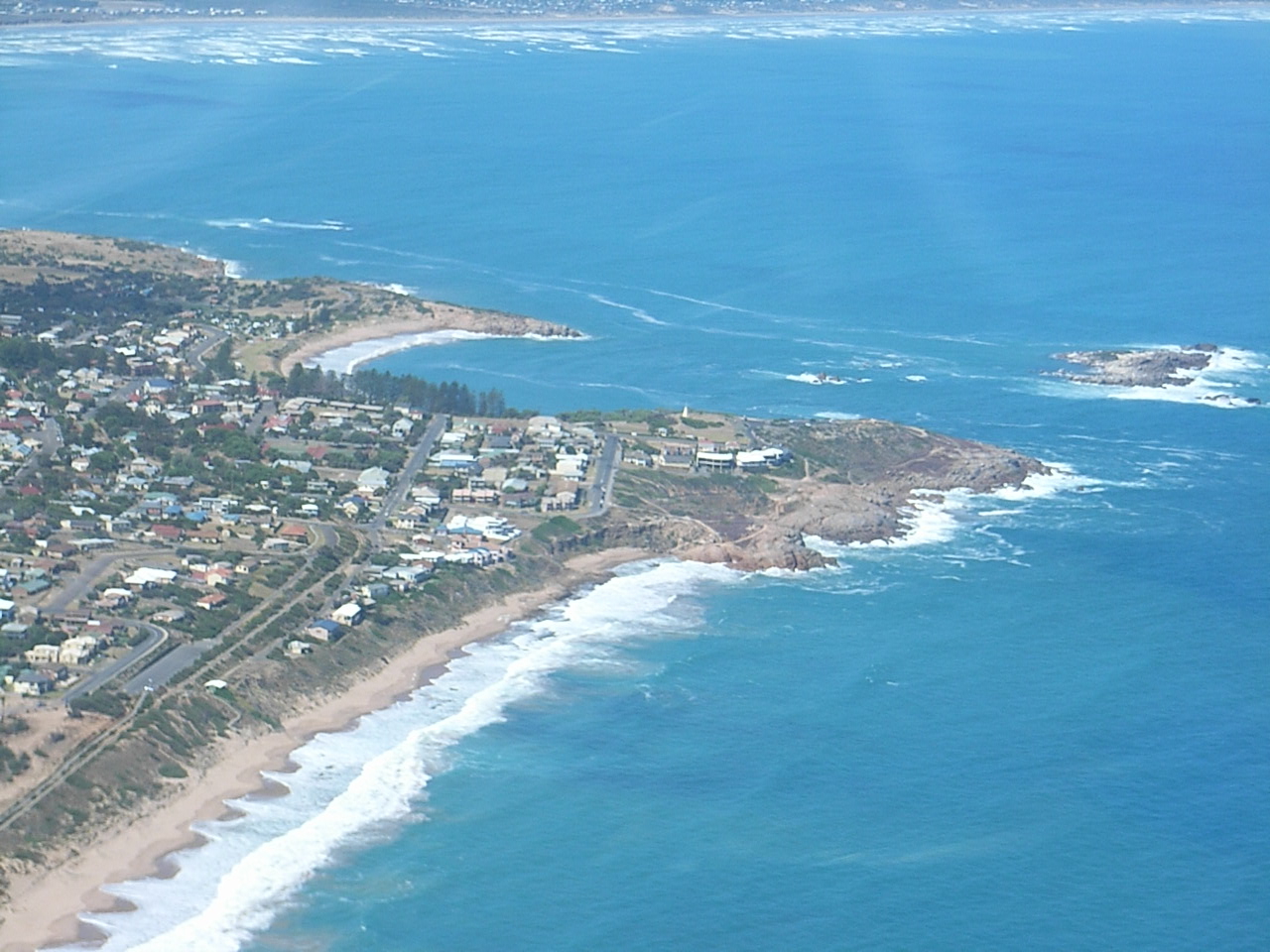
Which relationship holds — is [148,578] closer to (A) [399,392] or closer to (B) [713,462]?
(B) [713,462]

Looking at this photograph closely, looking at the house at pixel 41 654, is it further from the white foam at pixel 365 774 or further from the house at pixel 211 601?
the white foam at pixel 365 774

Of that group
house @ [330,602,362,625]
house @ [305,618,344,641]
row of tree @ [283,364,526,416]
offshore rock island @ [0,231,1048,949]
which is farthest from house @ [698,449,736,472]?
house @ [305,618,344,641]

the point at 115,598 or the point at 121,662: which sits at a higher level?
the point at 115,598

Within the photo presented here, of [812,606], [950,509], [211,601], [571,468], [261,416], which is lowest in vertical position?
[812,606]

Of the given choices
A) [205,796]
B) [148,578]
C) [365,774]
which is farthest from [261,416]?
[205,796]

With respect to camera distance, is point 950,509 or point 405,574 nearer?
point 405,574

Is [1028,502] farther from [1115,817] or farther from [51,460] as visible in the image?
[51,460]

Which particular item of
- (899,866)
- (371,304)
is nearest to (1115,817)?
(899,866)

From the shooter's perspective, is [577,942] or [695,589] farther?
[695,589]
